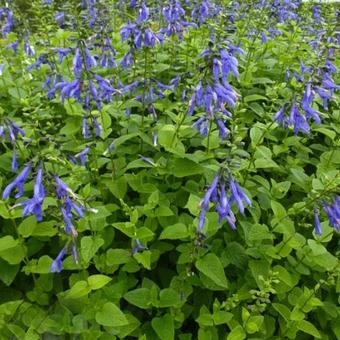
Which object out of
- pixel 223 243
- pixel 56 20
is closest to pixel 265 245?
pixel 223 243

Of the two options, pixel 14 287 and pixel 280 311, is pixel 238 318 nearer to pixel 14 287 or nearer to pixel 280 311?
pixel 280 311

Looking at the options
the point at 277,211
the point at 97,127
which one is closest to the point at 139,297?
the point at 277,211

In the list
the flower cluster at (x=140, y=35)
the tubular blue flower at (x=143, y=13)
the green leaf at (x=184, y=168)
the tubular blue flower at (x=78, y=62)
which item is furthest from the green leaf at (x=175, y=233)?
the tubular blue flower at (x=143, y=13)

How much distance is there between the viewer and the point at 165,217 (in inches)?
142

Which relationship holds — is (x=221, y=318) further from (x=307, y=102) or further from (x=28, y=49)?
(x=28, y=49)

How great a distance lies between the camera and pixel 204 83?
313 centimetres

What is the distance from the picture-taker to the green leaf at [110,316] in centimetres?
286

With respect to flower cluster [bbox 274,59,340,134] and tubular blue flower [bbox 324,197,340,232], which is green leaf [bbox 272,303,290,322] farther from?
flower cluster [bbox 274,59,340,134]

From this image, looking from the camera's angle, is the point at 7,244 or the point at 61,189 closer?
the point at 61,189

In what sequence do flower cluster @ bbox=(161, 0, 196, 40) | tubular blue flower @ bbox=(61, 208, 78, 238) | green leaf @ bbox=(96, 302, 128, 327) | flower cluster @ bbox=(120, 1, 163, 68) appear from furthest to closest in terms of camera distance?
flower cluster @ bbox=(161, 0, 196, 40) < flower cluster @ bbox=(120, 1, 163, 68) < green leaf @ bbox=(96, 302, 128, 327) < tubular blue flower @ bbox=(61, 208, 78, 238)

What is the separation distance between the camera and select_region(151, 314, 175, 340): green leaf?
3072 mm

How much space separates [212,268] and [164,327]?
574mm

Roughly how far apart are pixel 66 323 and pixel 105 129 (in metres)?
1.72

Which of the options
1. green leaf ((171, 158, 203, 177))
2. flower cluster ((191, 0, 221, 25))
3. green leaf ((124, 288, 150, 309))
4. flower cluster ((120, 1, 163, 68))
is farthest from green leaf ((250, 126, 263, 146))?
flower cluster ((191, 0, 221, 25))
